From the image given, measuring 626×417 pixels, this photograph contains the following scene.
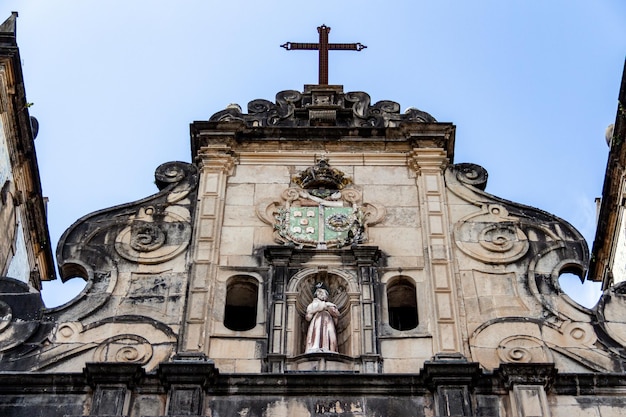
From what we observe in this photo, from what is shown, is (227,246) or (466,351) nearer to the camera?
(466,351)

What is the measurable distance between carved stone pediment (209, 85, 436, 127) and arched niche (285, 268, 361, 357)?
341 cm

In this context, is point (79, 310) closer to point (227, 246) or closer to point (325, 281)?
point (227, 246)

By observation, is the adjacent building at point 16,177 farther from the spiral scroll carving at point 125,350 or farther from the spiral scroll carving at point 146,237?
the spiral scroll carving at point 125,350

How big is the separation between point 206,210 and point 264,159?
59.5 inches

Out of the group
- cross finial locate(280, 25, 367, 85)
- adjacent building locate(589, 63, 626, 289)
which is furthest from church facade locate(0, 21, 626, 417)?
cross finial locate(280, 25, 367, 85)

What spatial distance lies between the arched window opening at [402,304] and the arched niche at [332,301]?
0.61 meters

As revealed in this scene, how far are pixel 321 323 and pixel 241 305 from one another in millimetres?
1486

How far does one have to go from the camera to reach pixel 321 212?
1571 cm

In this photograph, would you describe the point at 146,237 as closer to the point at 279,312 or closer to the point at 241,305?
the point at 241,305

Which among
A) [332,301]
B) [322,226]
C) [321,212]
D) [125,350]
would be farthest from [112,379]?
[321,212]

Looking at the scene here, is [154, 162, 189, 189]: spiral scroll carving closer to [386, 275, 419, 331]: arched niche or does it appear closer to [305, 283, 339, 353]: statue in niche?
[305, 283, 339, 353]: statue in niche

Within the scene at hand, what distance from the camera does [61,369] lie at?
13.5 meters

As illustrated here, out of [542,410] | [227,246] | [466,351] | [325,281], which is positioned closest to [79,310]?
[227,246]

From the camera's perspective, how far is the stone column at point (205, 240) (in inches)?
547
